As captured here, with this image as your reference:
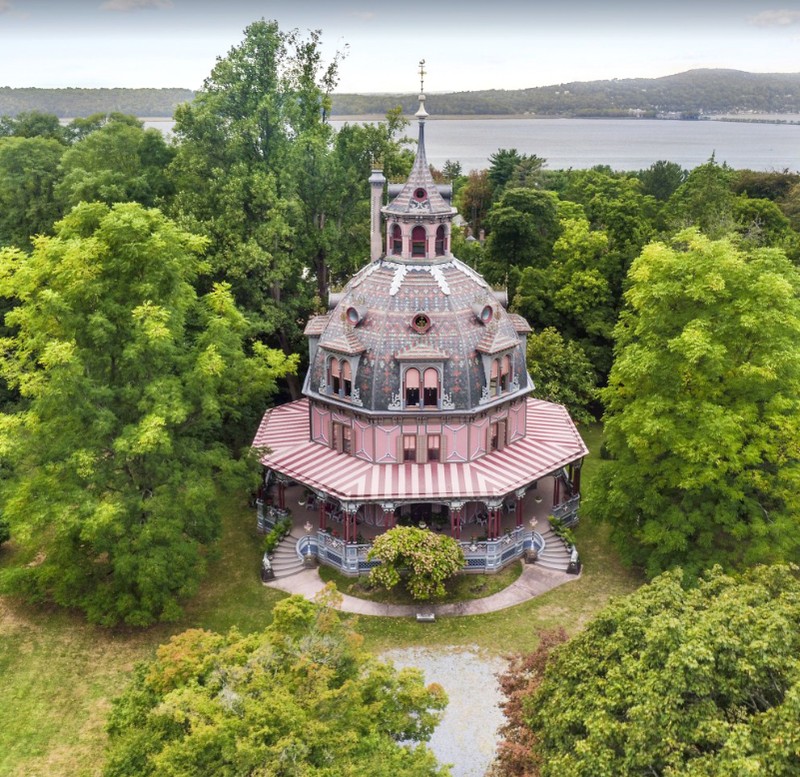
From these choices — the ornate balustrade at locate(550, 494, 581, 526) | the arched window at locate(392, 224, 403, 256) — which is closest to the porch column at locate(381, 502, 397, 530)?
the ornate balustrade at locate(550, 494, 581, 526)

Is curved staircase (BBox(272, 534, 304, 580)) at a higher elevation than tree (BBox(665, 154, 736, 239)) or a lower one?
lower

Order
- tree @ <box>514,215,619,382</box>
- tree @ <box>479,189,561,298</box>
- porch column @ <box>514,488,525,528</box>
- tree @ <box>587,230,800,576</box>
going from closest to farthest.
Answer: tree @ <box>587,230,800,576</box> → porch column @ <box>514,488,525,528</box> → tree @ <box>514,215,619,382</box> → tree @ <box>479,189,561,298</box>

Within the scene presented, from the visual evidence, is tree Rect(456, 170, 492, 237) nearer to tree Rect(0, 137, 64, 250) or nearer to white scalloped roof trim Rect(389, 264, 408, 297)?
tree Rect(0, 137, 64, 250)

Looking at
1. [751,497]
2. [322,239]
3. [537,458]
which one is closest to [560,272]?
[322,239]

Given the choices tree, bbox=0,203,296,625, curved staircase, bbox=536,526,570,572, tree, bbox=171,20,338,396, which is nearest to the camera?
tree, bbox=0,203,296,625

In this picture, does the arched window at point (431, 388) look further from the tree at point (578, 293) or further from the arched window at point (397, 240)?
the tree at point (578, 293)

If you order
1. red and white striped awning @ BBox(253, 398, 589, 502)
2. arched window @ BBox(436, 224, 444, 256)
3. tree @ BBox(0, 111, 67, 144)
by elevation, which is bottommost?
red and white striped awning @ BBox(253, 398, 589, 502)

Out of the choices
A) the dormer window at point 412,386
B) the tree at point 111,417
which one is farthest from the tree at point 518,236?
the tree at point 111,417
